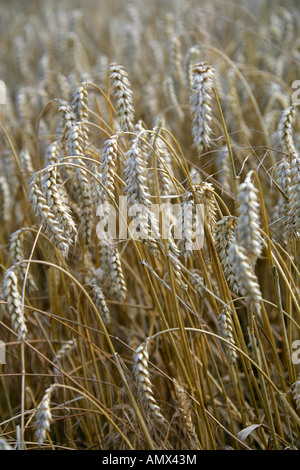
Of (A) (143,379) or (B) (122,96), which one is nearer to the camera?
(A) (143,379)

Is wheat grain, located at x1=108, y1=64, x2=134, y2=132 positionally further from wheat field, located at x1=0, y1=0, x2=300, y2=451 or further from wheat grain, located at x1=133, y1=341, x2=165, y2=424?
wheat grain, located at x1=133, y1=341, x2=165, y2=424

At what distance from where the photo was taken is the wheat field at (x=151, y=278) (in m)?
1.21

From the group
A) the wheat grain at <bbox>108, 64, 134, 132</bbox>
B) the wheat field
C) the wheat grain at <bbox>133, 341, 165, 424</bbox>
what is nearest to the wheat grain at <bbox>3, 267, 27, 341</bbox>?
the wheat field

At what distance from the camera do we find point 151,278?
1643 mm

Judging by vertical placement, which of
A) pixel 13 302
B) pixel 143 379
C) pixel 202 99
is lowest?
pixel 143 379

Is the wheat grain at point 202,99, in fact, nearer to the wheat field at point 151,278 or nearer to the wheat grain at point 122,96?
the wheat field at point 151,278

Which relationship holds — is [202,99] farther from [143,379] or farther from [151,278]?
[143,379]

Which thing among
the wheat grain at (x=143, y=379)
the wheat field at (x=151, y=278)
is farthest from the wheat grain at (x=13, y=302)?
the wheat grain at (x=143, y=379)

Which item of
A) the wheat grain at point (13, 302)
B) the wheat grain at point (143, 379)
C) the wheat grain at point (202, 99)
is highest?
the wheat grain at point (202, 99)

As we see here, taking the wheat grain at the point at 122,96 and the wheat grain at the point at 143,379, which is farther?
the wheat grain at the point at 122,96

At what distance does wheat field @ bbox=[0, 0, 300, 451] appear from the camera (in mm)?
1215

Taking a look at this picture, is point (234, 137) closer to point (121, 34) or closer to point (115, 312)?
point (115, 312)

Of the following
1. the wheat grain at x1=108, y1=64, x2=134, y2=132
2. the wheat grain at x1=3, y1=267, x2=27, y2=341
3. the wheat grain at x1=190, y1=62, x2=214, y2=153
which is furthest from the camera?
the wheat grain at x1=108, y1=64, x2=134, y2=132

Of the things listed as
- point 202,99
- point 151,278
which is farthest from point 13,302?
point 202,99
